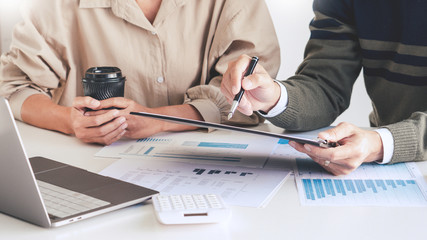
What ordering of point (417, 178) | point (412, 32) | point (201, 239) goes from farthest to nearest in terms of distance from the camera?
point (412, 32), point (417, 178), point (201, 239)

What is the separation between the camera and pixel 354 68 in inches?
58.7

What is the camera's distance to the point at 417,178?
0.99 metres

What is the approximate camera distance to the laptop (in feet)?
2.39

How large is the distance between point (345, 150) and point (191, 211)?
0.35 m

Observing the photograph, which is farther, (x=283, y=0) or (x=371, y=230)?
(x=283, y=0)

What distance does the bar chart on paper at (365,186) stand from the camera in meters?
0.88

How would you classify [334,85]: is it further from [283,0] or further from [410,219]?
[283,0]

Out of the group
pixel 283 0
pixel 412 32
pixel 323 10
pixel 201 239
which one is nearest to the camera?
pixel 201 239

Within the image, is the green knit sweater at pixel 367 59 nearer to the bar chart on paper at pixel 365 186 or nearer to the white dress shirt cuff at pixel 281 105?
the white dress shirt cuff at pixel 281 105

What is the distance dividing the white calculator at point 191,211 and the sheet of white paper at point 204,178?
78mm

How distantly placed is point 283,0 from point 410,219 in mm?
2320

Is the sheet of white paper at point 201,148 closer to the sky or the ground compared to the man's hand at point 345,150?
closer to the ground

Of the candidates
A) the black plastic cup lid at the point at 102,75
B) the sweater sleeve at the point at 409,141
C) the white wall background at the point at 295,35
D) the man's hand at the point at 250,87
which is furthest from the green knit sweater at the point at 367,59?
the white wall background at the point at 295,35

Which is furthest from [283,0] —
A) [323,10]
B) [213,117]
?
[213,117]
